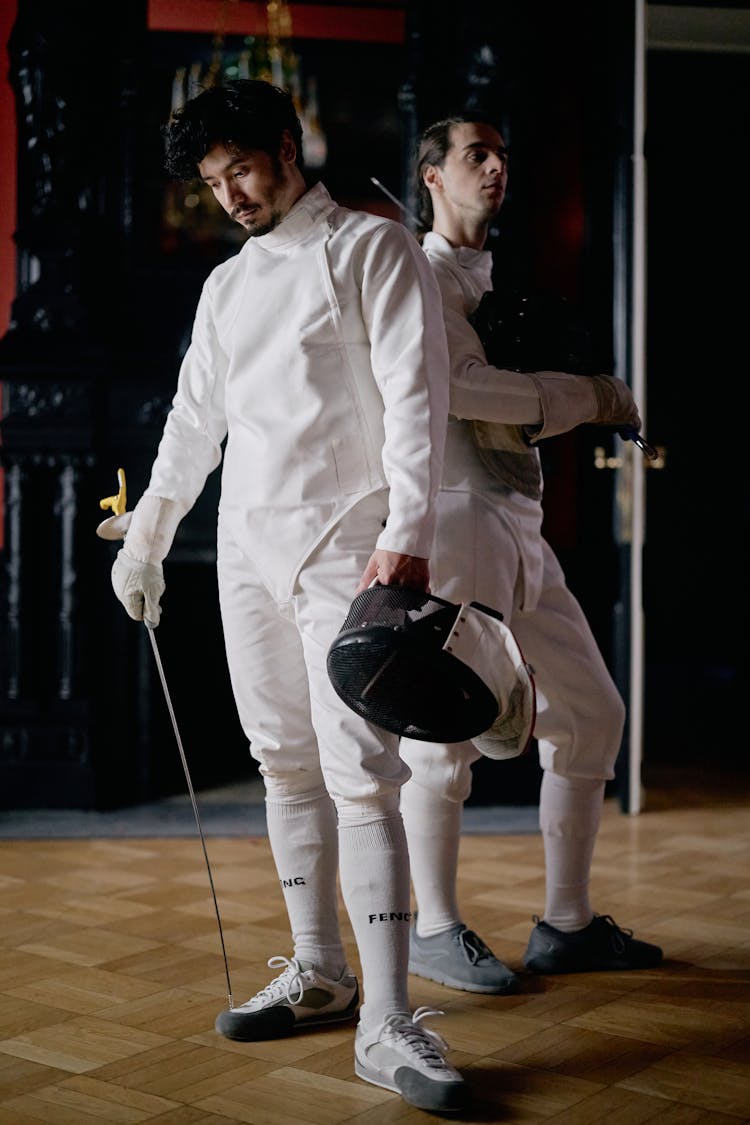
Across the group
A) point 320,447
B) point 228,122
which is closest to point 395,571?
point 320,447

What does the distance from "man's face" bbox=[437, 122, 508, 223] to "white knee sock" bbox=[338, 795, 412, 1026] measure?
1.01m

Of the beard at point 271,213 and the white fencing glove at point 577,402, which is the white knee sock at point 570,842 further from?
the beard at point 271,213

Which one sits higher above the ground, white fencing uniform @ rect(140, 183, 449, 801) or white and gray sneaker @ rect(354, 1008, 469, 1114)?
white fencing uniform @ rect(140, 183, 449, 801)

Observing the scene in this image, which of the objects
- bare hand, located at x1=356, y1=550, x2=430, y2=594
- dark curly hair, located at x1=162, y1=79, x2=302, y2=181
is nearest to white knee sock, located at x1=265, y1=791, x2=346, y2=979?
bare hand, located at x1=356, y1=550, x2=430, y2=594

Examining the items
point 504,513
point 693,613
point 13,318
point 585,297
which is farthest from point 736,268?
point 504,513

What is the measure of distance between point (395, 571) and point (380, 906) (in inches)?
17.6

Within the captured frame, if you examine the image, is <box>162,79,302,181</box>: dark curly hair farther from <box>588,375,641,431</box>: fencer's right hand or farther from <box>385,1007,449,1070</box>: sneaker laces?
<box>385,1007,449,1070</box>: sneaker laces

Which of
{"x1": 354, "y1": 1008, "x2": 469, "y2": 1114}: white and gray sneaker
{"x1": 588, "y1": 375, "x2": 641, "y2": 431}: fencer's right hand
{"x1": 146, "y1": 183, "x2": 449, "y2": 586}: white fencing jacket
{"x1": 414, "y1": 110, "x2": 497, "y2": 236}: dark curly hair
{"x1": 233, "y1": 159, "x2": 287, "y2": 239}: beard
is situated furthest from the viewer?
{"x1": 414, "y1": 110, "x2": 497, "y2": 236}: dark curly hair

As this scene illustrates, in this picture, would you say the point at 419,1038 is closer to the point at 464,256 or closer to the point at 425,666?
the point at 425,666

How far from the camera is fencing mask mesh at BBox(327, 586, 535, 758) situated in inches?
67.6

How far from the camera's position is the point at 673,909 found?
2760 mm

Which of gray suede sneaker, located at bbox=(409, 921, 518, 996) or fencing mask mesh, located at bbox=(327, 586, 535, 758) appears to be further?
gray suede sneaker, located at bbox=(409, 921, 518, 996)

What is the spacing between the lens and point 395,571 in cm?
177

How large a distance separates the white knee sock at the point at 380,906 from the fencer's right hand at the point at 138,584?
0.48 meters
